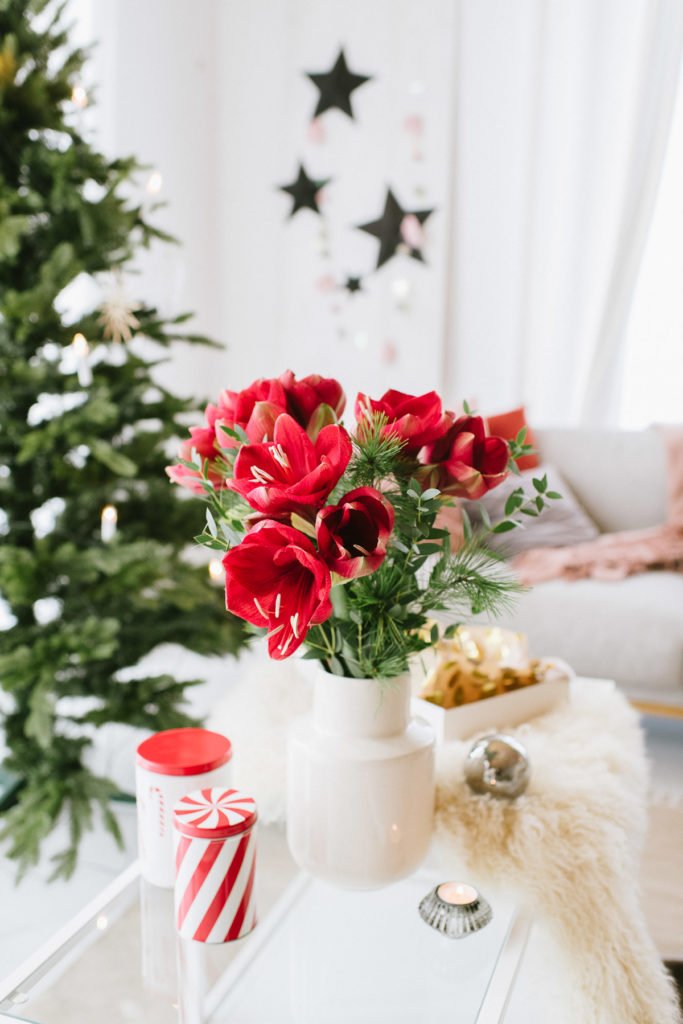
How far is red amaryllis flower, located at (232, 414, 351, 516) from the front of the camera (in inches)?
27.2

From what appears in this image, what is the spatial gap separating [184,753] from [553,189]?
311 cm

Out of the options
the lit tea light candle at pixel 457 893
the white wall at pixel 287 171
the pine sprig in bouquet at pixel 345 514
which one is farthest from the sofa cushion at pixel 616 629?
the white wall at pixel 287 171

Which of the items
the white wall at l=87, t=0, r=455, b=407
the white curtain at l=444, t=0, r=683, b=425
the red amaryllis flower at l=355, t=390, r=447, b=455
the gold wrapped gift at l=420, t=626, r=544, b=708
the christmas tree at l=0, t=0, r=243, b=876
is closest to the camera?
the red amaryllis flower at l=355, t=390, r=447, b=455

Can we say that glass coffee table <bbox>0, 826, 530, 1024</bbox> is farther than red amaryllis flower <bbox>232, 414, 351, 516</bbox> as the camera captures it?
Yes

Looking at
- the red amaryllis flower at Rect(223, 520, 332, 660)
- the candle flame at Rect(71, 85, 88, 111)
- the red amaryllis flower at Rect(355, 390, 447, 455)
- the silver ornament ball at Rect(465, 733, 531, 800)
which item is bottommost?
the silver ornament ball at Rect(465, 733, 531, 800)

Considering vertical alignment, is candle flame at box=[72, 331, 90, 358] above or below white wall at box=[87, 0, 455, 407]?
below

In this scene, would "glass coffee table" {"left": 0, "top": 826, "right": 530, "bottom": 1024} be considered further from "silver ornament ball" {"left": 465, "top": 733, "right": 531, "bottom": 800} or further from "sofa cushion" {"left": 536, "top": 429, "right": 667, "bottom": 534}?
"sofa cushion" {"left": 536, "top": 429, "right": 667, "bottom": 534}

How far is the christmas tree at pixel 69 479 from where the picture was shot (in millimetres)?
1610

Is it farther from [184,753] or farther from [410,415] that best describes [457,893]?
[410,415]

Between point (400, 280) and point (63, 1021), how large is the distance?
321cm

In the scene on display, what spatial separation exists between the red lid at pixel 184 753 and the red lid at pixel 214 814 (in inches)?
2.8

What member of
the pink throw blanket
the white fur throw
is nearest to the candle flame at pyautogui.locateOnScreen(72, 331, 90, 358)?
the white fur throw

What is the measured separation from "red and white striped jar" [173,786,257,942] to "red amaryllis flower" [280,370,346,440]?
372 mm

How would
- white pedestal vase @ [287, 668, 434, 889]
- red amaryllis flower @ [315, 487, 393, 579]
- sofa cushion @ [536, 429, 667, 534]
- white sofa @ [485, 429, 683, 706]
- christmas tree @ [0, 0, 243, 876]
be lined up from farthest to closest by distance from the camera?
1. sofa cushion @ [536, 429, 667, 534]
2. white sofa @ [485, 429, 683, 706]
3. christmas tree @ [0, 0, 243, 876]
4. white pedestal vase @ [287, 668, 434, 889]
5. red amaryllis flower @ [315, 487, 393, 579]
